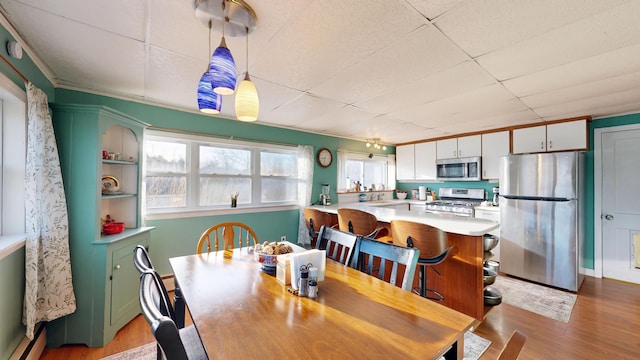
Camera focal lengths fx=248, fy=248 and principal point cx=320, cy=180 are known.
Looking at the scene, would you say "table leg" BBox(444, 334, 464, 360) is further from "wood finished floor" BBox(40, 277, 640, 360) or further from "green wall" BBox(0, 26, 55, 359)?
"green wall" BBox(0, 26, 55, 359)

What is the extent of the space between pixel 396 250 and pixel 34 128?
8.29 feet

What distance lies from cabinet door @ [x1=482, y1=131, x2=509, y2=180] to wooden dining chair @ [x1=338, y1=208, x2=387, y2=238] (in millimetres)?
2803

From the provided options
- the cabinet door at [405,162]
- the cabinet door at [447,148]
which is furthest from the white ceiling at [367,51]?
the cabinet door at [405,162]

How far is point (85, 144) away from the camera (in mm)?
1969

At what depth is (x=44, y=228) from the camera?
179 centimetres

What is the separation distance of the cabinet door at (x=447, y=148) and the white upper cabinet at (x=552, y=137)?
90cm

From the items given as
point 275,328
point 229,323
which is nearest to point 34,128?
point 229,323

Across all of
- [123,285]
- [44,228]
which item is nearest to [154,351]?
[123,285]

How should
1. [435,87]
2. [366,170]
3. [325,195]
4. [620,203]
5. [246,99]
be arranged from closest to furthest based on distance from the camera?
[246,99] < [435,87] < [620,203] < [325,195] < [366,170]

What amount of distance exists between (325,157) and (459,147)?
97.7 inches

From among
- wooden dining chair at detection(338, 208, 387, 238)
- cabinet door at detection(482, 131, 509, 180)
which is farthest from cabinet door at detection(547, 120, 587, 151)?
wooden dining chair at detection(338, 208, 387, 238)

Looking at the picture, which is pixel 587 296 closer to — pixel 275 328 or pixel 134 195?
pixel 275 328

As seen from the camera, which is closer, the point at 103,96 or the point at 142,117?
the point at 103,96

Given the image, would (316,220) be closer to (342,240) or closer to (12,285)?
(342,240)
